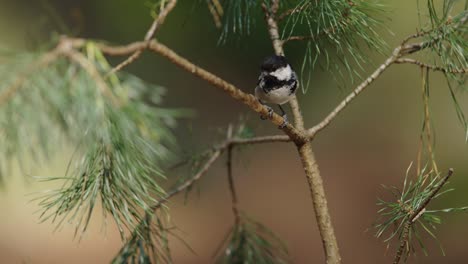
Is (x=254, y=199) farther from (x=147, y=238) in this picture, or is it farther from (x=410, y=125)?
(x=147, y=238)

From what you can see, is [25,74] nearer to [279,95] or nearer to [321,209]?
[321,209]

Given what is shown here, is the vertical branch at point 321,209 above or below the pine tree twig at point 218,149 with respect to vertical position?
below

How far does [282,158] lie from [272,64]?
4.87ft

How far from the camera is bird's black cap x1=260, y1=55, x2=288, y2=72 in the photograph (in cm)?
83

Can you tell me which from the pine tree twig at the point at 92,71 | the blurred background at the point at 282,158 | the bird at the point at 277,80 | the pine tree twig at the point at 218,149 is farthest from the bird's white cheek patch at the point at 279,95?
the blurred background at the point at 282,158

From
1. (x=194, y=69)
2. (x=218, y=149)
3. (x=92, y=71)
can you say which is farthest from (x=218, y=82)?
(x=218, y=149)

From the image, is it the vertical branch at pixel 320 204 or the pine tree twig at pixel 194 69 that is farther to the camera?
the vertical branch at pixel 320 204

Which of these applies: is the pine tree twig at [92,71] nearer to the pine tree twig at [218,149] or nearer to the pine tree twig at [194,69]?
the pine tree twig at [194,69]

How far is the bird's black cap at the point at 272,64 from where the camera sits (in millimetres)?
829

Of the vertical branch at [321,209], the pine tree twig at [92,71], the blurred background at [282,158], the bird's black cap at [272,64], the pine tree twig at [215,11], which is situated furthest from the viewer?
the blurred background at [282,158]

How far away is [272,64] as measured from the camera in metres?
0.86

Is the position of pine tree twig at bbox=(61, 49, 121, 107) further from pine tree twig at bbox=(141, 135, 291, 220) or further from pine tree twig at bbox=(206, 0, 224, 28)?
pine tree twig at bbox=(141, 135, 291, 220)

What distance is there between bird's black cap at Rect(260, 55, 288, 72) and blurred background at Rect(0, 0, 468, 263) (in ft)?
2.36

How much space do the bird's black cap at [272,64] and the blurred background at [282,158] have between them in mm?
718
